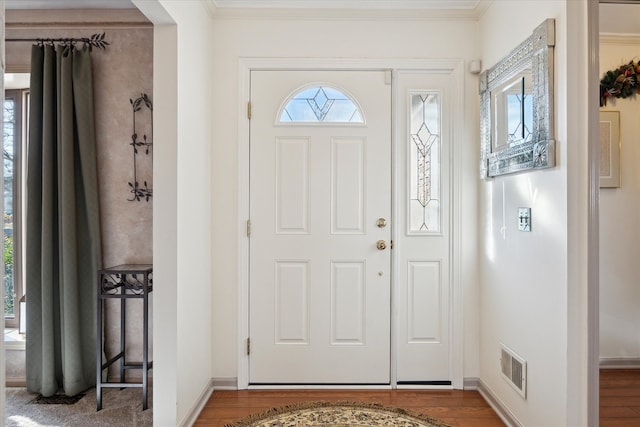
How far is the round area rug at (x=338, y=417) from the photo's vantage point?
7.62 feet

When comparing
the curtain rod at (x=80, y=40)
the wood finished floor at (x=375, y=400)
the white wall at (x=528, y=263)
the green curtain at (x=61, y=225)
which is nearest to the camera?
the white wall at (x=528, y=263)

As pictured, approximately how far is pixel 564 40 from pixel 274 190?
1846mm

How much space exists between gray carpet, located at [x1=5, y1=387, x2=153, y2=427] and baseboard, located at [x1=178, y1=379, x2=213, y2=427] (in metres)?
0.24

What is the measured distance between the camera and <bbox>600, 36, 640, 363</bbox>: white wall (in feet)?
7.11

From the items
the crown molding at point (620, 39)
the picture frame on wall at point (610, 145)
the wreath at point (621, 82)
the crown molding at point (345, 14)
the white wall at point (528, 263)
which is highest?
the crown molding at point (345, 14)

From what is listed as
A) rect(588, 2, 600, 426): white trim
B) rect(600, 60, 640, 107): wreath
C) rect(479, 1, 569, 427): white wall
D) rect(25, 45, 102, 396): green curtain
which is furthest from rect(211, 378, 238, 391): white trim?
rect(600, 60, 640, 107): wreath

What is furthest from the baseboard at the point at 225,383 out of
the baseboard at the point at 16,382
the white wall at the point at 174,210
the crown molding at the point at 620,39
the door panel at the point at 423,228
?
the crown molding at the point at 620,39

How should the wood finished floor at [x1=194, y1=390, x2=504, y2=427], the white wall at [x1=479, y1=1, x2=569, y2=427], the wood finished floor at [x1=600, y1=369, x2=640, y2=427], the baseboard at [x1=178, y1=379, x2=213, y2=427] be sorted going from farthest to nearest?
the wood finished floor at [x1=194, y1=390, x2=504, y2=427] → the baseboard at [x1=178, y1=379, x2=213, y2=427] → the wood finished floor at [x1=600, y1=369, x2=640, y2=427] → the white wall at [x1=479, y1=1, x2=569, y2=427]

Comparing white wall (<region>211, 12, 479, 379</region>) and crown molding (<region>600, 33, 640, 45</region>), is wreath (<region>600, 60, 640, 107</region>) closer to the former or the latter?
crown molding (<region>600, 33, 640, 45</region>)

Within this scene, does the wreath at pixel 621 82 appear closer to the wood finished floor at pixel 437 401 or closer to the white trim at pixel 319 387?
the wood finished floor at pixel 437 401

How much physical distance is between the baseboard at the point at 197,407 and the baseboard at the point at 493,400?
69.0 inches

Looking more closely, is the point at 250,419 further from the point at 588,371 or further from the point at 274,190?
the point at 588,371

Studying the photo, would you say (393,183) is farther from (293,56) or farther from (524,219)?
(293,56)

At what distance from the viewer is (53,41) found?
2.74 meters
